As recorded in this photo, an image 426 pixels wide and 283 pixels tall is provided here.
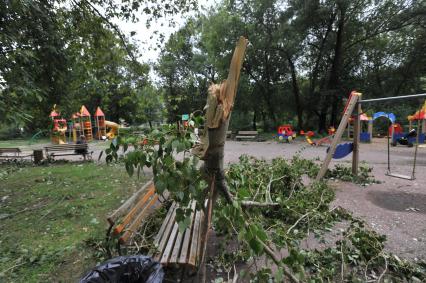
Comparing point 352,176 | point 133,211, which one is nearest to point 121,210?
point 133,211

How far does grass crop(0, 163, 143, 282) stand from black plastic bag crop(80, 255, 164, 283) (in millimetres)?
876

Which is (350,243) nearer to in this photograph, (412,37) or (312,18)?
(312,18)

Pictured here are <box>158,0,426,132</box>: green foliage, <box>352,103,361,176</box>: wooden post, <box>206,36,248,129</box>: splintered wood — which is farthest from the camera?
<box>158,0,426,132</box>: green foliage

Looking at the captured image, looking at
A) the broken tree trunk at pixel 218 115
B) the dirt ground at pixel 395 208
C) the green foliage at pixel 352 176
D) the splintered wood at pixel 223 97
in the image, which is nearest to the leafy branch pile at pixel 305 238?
→ the broken tree trunk at pixel 218 115

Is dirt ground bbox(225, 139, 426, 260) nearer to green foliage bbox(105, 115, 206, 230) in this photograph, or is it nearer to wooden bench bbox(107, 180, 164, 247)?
green foliage bbox(105, 115, 206, 230)

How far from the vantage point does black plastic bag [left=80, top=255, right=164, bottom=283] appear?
1.97 metres

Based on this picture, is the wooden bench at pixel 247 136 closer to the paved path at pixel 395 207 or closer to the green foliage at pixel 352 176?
the paved path at pixel 395 207

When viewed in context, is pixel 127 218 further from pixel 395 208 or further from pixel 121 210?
pixel 395 208

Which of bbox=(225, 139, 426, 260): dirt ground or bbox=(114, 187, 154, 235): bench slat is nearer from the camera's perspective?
bbox=(114, 187, 154, 235): bench slat

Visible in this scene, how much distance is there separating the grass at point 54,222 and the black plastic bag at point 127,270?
88cm

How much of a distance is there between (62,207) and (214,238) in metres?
3.13

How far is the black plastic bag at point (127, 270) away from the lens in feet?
6.46

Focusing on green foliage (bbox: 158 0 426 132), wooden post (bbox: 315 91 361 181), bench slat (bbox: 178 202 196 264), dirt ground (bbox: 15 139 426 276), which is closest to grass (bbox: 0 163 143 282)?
bench slat (bbox: 178 202 196 264)

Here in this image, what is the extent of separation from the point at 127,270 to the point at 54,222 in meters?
2.61
